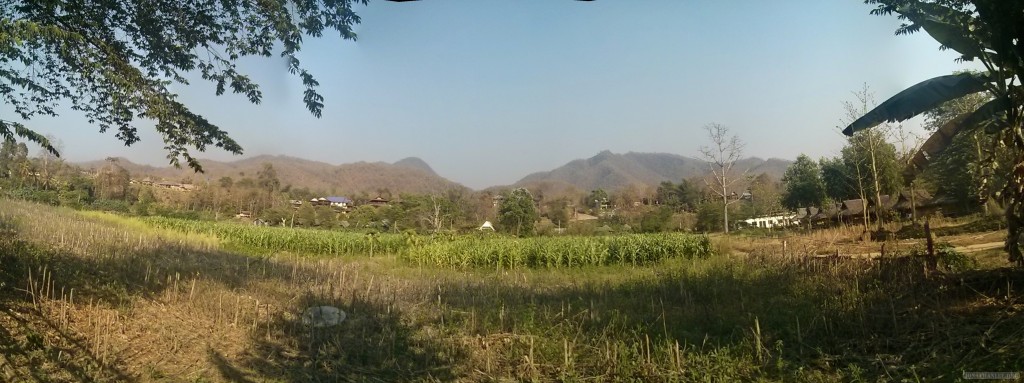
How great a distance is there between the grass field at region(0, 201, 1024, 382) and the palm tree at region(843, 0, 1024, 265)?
1.17 metres

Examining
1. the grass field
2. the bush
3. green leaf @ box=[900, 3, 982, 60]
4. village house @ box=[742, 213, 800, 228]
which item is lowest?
the grass field

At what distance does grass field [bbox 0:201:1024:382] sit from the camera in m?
4.70

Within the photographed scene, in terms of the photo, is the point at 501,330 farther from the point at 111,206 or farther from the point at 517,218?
the point at 111,206

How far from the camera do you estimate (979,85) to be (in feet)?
20.2

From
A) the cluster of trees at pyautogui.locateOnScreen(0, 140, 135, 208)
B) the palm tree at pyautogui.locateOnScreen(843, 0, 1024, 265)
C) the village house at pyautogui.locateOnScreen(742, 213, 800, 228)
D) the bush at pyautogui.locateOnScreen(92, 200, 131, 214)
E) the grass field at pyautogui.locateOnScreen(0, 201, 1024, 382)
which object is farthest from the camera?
the village house at pyautogui.locateOnScreen(742, 213, 800, 228)

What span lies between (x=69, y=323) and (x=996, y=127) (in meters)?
9.92

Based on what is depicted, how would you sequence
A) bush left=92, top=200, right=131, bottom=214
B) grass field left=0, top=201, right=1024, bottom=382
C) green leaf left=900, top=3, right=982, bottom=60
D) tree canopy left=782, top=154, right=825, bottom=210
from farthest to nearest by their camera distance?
tree canopy left=782, top=154, right=825, bottom=210
bush left=92, top=200, right=131, bottom=214
green leaf left=900, top=3, right=982, bottom=60
grass field left=0, top=201, right=1024, bottom=382

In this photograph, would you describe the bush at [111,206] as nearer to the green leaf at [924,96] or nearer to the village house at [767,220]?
the green leaf at [924,96]

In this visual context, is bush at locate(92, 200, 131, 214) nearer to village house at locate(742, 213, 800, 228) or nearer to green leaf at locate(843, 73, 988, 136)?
green leaf at locate(843, 73, 988, 136)

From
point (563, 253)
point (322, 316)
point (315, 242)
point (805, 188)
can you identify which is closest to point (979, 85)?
point (322, 316)

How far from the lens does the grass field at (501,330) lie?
4.70 m

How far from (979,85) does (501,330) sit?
237 inches

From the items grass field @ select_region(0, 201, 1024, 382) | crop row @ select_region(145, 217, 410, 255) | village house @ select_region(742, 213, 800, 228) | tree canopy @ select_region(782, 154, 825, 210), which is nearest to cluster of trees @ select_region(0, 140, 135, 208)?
crop row @ select_region(145, 217, 410, 255)

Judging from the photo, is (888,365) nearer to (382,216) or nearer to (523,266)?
(523,266)
